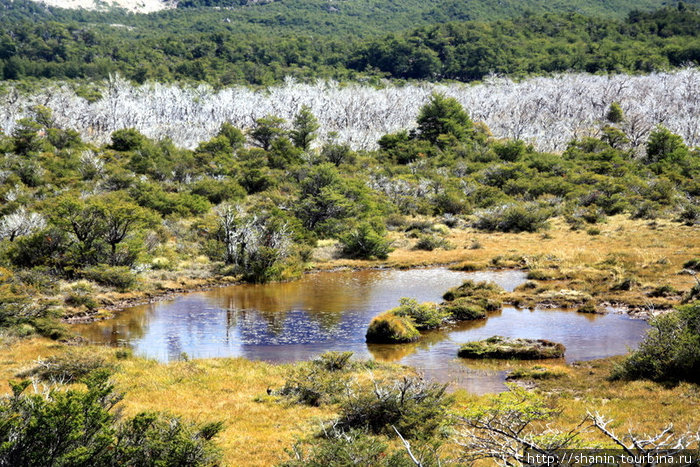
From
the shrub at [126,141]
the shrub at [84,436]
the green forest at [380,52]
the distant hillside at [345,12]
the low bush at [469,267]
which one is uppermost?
the distant hillside at [345,12]

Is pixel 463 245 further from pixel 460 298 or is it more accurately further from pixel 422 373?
pixel 422 373

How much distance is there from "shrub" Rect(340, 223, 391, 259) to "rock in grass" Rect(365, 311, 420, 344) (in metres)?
14.3

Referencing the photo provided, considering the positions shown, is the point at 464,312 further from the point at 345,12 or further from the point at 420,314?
the point at 345,12

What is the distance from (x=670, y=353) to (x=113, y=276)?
70.4 feet

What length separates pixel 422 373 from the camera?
15516 millimetres

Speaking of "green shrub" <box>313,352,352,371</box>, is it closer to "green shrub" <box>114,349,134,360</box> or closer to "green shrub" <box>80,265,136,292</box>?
"green shrub" <box>114,349,134,360</box>

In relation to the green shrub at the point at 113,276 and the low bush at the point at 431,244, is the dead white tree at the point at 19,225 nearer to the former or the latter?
the green shrub at the point at 113,276

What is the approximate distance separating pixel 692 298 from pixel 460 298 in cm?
801

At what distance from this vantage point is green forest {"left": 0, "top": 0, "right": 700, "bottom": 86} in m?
99.4

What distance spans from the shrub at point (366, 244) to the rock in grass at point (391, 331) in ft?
46.8

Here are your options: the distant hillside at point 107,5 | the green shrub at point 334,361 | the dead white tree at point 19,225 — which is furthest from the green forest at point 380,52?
the green shrub at point 334,361

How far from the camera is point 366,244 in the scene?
33719 millimetres

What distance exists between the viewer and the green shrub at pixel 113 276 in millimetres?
25438

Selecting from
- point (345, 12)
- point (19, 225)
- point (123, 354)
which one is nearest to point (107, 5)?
point (345, 12)
